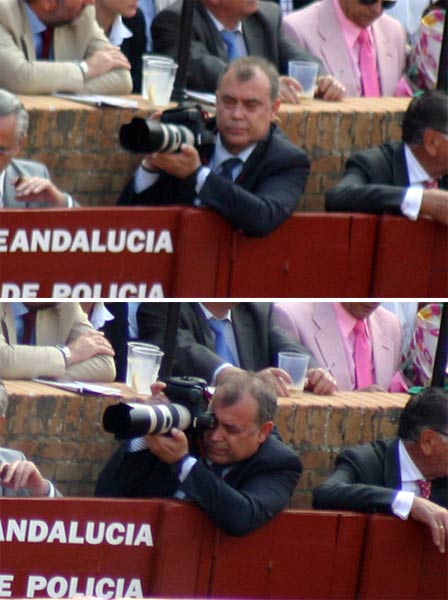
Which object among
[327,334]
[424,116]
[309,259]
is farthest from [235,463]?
[424,116]

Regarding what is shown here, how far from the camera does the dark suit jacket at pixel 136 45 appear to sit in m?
8.09

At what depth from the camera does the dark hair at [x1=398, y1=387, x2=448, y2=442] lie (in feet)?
24.4

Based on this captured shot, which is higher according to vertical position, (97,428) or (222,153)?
(222,153)

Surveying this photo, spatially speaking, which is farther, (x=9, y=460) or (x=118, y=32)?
(x=118, y=32)

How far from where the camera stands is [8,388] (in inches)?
287

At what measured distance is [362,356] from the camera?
8.12m

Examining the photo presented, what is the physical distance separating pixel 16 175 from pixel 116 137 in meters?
0.62

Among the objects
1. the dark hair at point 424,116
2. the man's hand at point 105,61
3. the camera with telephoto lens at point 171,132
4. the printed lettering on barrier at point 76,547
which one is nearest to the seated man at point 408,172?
the dark hair at point 424,116

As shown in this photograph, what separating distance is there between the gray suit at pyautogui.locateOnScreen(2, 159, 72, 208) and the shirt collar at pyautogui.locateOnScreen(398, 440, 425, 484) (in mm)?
1436

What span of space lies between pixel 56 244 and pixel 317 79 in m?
1.51

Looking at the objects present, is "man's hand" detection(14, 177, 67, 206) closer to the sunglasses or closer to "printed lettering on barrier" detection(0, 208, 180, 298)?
"printed lettering on barrier" detection(0, 208, 180, 298)

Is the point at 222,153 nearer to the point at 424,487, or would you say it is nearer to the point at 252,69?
the point at 252,69

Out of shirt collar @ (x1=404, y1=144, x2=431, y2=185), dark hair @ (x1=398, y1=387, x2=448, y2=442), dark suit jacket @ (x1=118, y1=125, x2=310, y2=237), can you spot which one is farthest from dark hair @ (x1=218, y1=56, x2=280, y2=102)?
dark hair @ (x1=398, y1=387, x2=448, y2=442)

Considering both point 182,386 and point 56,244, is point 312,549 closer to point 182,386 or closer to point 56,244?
point 182,386
